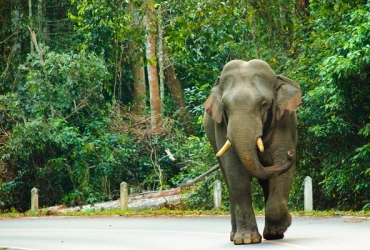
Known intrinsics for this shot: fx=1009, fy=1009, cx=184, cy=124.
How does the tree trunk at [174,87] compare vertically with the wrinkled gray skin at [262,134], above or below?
above

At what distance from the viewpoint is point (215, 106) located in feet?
47.2

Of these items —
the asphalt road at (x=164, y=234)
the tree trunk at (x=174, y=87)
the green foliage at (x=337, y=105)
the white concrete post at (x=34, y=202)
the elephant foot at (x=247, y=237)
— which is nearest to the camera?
the elephant foot at (x=247, y=237)

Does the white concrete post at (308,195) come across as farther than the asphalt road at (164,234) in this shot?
Yes

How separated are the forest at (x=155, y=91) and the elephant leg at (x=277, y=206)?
27.3ft

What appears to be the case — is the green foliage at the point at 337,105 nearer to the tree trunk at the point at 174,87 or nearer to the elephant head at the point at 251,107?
the elephant head at the point at 251,107

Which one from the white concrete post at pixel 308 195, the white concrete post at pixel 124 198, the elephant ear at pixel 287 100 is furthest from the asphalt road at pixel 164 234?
the white concrete post at pixel 124 198

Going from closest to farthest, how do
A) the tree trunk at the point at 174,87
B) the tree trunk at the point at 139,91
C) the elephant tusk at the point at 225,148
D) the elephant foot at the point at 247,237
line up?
the elephant tusk at the point at 225,148, the elephant foot at the point at 247,237, the tree trunk at the point at 139,91, the tree trunk at the point at 174,87

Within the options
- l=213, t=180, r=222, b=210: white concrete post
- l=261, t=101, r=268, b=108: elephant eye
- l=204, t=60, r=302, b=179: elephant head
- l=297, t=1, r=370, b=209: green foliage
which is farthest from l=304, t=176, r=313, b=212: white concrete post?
l=261, t=101, r=268, b=108: elephant eye

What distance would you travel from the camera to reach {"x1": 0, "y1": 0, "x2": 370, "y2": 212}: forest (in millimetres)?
24641

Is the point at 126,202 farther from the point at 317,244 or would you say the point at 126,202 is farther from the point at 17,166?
the point at 317,244

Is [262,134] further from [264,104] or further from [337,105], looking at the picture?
[337,105]

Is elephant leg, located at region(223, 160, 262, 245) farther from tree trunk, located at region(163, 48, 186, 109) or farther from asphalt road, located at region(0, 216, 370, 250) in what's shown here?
tree trunk, located at region(163, 48, 186, 109)

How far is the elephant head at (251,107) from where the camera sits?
13414 mm

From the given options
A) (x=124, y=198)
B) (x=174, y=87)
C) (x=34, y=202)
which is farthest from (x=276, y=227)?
(x=174, y=87)
